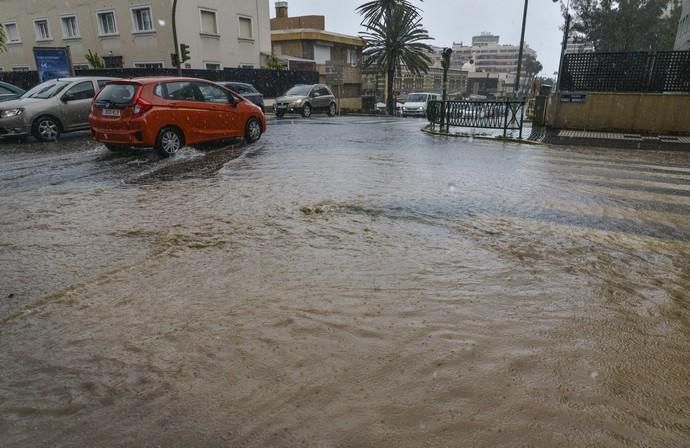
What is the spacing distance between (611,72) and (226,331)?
15917 mm

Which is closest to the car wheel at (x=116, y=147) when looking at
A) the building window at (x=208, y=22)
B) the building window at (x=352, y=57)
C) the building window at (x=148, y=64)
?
the building window at (x=148, y=64)

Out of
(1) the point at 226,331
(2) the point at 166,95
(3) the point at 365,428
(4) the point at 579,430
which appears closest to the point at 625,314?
(4) the point at 579,430

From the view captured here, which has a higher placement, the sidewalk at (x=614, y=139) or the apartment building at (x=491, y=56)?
the apartment building at (x=491, y=56)

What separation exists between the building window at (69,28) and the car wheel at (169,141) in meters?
24.7

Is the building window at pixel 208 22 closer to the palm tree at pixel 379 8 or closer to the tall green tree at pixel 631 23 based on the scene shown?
the palm tree at pixel 379 8

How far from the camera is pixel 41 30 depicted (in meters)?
29.8

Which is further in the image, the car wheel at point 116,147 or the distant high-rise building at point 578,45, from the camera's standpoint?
the distant high-rise building at point 578,45

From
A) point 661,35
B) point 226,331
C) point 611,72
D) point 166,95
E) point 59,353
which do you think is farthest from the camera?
point 661,35

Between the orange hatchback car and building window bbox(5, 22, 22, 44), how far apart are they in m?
28.6

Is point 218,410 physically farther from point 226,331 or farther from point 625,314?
point 625,314

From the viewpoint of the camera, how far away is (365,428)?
2.17 metres

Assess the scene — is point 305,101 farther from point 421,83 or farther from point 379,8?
point 421,83

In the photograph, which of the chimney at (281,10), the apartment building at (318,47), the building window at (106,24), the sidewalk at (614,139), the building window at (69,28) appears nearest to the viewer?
the sidewalk at (614,139)

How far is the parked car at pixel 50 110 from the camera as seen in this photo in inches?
435
